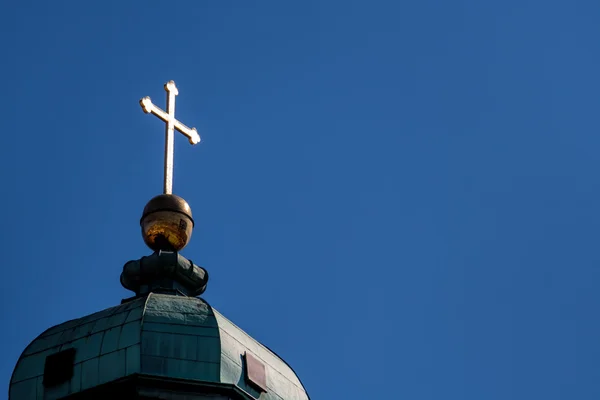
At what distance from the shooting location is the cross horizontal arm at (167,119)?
87.9 feet

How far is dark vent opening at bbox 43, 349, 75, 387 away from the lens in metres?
22.5

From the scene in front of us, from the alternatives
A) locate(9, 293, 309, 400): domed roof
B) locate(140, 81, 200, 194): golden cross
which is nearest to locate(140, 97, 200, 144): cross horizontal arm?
locate(140, 81, 200, 194): golden cross

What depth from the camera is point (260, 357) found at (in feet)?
76.6

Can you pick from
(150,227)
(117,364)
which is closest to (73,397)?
(117,364)

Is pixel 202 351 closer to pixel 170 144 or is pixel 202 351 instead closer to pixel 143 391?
pixel 143 391

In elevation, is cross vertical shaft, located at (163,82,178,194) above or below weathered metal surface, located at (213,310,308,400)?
above

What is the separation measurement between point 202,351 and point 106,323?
141 centimetres

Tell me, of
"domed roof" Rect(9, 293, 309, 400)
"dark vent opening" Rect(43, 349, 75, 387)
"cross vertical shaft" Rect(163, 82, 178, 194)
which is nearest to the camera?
"domed roof" Rect(9, 293, 309, 400)

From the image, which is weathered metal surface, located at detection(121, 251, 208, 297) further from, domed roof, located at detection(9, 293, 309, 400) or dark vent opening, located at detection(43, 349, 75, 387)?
dark vent opening, located at detection(43, 349, 75, 387)

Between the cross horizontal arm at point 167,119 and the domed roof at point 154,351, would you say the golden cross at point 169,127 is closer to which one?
the cross horizontal arm at point 167,119

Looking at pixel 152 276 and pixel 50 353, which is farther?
pixel 152 276

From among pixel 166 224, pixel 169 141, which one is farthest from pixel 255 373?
pixel 169 141

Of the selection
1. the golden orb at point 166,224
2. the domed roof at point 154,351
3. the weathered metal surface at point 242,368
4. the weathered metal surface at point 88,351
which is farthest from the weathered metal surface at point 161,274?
the weathered metal surface at point 242,368

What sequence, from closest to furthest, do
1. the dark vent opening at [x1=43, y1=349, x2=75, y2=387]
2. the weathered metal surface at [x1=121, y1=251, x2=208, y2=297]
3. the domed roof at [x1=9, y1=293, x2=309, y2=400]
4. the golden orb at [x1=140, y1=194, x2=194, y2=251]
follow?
the domed roof at [x1=9, y1=293, x2=309, y2=400] < the dark vent opening at [x1=43, y1=349, x2=75, y2=387] < the weathered metal surface at [x1=121, y1=251, x2=208, y2=297] < the golden orb at [x1=140, y1=194, x2=194, y2=251]
